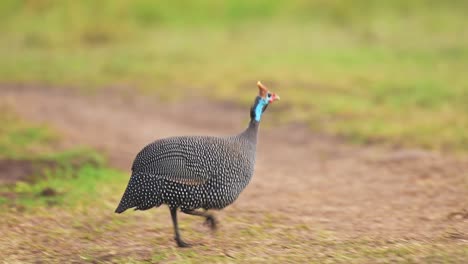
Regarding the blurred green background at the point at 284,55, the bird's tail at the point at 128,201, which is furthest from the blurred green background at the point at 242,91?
the bird's tail at the point at 128,201

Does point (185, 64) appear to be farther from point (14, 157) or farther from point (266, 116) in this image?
point (14, 157)

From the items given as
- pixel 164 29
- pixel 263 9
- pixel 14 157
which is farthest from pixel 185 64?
pixel 14 157

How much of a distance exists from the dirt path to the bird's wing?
114 centimetres

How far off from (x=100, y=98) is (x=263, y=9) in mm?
8126

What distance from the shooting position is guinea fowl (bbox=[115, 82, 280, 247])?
209 inches

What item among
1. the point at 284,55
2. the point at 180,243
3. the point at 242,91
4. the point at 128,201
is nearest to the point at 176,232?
the point at 180,243

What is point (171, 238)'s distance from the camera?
5824 millimetres

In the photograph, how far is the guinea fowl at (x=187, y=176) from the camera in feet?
17.4

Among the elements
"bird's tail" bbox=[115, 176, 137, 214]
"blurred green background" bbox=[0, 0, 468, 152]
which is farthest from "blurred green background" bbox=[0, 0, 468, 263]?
"bird's tail" bbox=[115, 176, 137, 214]

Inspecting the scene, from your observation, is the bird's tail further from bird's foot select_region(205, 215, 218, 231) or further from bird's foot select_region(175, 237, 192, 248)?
bird's foot select_region(205, 215, 218, 231)

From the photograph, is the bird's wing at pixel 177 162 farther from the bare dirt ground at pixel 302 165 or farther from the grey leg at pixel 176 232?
the bare dirt ground at pixel 302 165

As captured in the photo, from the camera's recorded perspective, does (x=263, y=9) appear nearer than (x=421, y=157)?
No

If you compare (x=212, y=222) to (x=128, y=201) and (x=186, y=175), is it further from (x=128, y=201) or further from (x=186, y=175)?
(x=128, y=201)

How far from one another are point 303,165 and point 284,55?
24.0 ft
